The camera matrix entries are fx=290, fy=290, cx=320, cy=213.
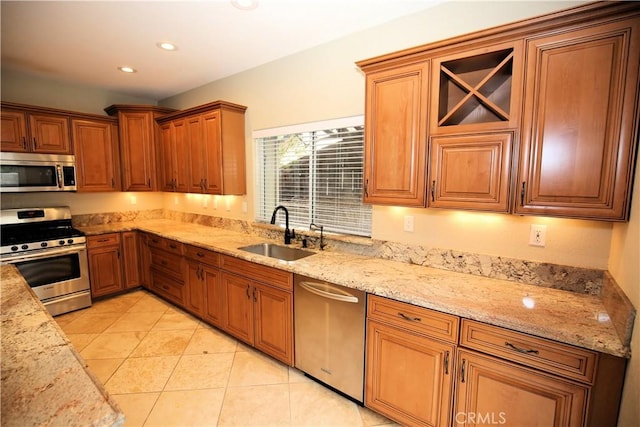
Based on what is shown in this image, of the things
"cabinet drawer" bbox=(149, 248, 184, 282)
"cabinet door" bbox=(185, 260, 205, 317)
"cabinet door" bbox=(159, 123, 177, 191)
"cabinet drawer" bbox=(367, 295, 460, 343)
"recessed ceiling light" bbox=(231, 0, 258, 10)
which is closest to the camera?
"cabinet drawer" bbox=(367, 295, 460, 343)

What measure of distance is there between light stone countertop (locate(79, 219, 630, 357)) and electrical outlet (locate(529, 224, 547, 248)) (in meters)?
0.27

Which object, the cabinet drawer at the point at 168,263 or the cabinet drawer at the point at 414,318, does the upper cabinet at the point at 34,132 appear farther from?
the cabinet drawer at the point at 414,318

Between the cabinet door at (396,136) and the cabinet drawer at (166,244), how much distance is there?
2.31m

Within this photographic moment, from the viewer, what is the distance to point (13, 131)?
3135 millimetres

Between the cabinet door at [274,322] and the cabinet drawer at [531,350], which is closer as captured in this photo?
the cabinet drawer at [531,350]

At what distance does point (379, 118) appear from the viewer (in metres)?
2.03

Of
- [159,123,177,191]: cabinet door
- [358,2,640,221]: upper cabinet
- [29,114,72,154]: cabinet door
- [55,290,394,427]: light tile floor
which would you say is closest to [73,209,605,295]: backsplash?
[358,2,640,221]: upper cabinet

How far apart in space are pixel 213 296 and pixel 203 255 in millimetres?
426

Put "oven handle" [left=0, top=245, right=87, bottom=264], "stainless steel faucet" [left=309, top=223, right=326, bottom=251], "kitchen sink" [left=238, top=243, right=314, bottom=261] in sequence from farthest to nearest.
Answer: "oven handle" [left=0, top=245, right=87, bottom=264]
"kitchen sink" [left=238, top=243, right=314, bottom=261]
"stainless steel faucet" [left=309, top=223, right=326, bottom=251]

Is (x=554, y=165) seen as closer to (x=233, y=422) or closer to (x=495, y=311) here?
(x=495, y=311)

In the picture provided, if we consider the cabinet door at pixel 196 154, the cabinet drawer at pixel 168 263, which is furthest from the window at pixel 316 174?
the cabinet drawer at pixel 168 263

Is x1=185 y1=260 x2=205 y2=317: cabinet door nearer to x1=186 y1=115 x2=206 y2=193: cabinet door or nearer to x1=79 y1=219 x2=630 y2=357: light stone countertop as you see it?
x1=79 y1=219 x2=630 y2=357: light stone countertop

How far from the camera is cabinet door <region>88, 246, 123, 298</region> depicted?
11.8 feet

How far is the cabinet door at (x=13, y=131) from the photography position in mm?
3076
